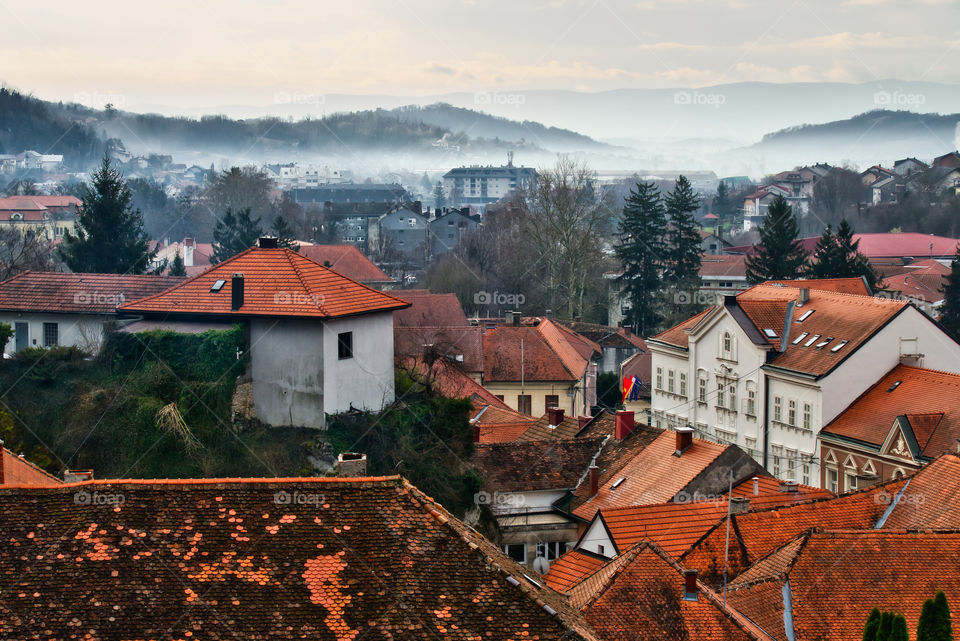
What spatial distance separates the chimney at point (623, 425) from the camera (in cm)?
3759

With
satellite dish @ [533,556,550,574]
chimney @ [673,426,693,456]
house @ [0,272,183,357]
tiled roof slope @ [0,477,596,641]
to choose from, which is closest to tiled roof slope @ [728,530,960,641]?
tiled roof slope @ [0,477,596,641]

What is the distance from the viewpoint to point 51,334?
36844 millimetres

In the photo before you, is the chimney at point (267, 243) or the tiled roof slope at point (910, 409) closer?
the chimney at point (267, 243)

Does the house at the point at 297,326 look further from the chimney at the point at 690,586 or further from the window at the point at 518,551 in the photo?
the chimney at the point at 690,586

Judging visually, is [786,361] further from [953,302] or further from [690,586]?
[953,302]

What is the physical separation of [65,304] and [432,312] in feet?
98.5

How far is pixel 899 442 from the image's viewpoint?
3956 centimetres

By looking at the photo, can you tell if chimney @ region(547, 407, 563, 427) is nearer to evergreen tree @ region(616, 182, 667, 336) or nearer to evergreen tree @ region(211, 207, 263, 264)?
evergreen tree @ region(616, 182, 667, 336)

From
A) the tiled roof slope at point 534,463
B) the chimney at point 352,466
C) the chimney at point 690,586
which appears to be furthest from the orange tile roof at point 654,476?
the chimney at point 352,466

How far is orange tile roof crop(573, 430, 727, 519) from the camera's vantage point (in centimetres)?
3303

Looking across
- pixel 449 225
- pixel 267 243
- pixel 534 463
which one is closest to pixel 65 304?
pixel 267 243

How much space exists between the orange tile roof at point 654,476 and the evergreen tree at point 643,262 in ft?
154

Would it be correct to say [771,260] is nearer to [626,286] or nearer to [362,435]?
[626,286]

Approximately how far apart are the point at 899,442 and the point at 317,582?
2945 cm
